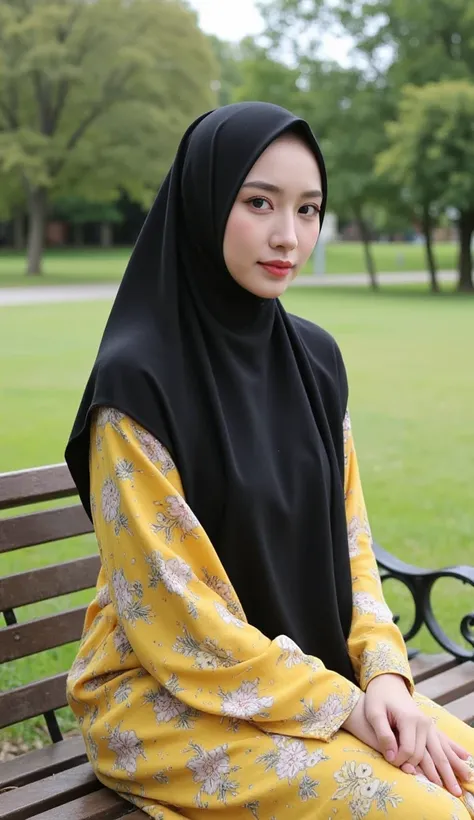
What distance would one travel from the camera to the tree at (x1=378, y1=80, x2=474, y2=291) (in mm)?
23859

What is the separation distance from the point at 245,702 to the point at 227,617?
0.15 meters

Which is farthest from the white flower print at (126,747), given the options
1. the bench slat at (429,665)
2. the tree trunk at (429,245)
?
the tree trunk at (429,245)

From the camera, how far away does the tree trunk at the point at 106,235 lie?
56.2 m

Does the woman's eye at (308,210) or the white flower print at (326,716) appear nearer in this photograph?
the white flower print at (326,716)

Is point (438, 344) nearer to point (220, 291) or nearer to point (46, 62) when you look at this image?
point (220, 291)

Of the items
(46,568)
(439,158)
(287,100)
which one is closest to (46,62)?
(287,100)

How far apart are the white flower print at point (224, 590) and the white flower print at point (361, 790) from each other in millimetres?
347

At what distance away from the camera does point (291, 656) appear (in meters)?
1.88

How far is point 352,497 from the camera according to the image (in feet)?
7.76

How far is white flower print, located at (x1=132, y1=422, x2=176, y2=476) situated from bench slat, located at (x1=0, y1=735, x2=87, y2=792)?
927 mm

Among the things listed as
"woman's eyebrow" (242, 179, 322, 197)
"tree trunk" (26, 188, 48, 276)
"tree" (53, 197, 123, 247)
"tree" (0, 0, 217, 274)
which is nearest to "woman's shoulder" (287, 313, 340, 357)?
"woman's eyebrow" (242, 179, 322, 197)

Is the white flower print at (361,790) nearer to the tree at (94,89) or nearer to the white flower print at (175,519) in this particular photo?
the white flower print at (175,519)

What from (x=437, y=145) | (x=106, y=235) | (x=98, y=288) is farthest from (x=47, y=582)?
(x=106, y=235)

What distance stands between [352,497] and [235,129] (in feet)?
2.88
